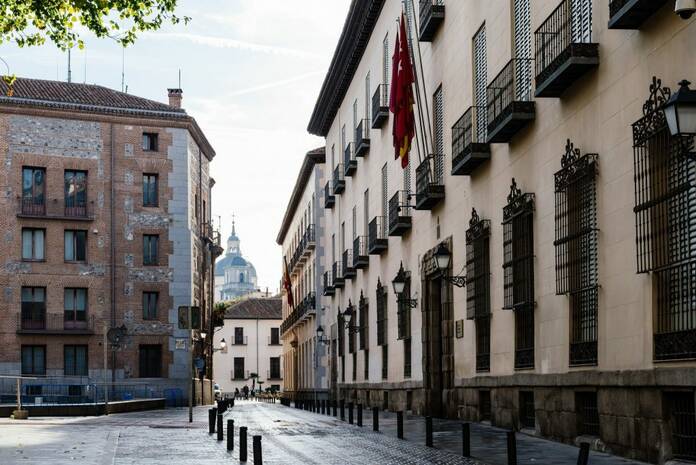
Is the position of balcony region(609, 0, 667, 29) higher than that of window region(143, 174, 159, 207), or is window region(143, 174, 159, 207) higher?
window region(143, 174, 159, 207)

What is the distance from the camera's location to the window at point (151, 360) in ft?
173

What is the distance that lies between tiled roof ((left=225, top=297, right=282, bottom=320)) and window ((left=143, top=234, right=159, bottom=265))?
80.8 m

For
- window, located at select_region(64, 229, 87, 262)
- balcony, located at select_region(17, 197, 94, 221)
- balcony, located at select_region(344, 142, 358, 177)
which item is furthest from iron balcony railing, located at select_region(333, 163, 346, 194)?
window, located at select_region(64, 229, 87, 262)

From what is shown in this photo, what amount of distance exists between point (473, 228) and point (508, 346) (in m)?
3.54

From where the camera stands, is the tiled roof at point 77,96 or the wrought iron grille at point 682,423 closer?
the wrought iron grille at point 682,423

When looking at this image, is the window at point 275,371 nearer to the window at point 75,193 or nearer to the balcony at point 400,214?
the window at point 75,193

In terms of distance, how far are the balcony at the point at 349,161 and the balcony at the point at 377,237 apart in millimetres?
5167

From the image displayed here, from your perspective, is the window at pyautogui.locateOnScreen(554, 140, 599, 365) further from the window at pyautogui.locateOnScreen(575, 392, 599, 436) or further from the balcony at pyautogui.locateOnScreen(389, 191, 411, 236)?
the balcony at pyautogui.locateOnScreen(389, 191, 411, 236)

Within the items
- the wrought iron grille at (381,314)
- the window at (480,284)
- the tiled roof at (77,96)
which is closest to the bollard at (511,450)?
the window at (480,284)

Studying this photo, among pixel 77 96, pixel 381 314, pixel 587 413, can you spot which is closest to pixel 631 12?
pixel 587 413

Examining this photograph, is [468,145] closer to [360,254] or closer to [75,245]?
[360,254]

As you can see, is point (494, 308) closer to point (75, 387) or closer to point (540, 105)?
point (540, 105)

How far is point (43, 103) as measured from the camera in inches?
2046

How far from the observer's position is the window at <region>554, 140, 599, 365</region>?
15.9m
